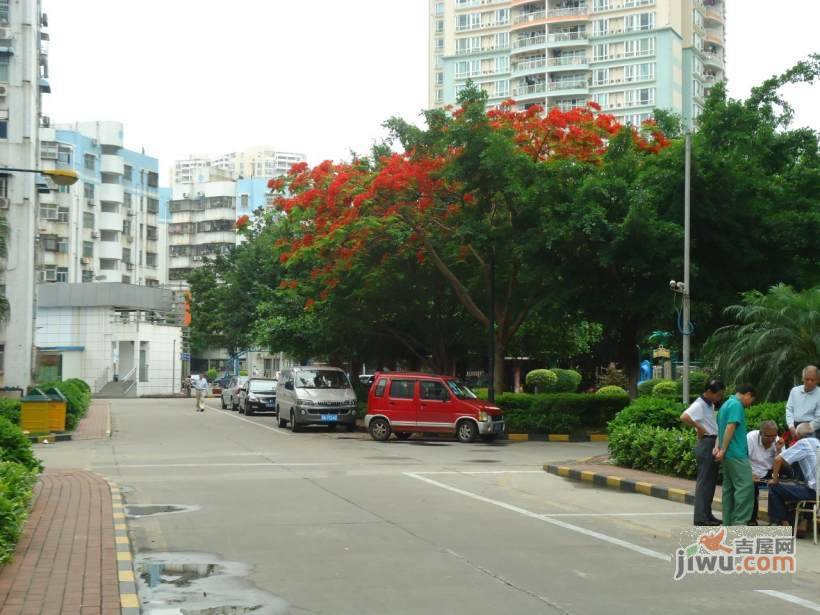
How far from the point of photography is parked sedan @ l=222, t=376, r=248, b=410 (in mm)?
46844

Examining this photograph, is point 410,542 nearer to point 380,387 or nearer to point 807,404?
point 807,404

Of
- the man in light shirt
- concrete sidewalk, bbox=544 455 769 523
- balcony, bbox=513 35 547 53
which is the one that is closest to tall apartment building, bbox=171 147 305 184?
balcony, bbox=513 35 547 53

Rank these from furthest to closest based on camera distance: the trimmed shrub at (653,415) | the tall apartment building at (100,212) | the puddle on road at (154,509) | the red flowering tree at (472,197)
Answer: the tall apartment building at (100,212) → the red flowering tree at (472,197) → the trimmed shrub at (653,415) → the puddle on road at (154,509)

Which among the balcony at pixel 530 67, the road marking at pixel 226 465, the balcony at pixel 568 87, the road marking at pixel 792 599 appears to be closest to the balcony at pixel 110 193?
the balcony at pixel 530 67

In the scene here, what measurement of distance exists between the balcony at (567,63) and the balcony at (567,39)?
1285 mm

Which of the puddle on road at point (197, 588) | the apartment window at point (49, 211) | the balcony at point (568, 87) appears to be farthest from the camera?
the balcony at point (568, 87)

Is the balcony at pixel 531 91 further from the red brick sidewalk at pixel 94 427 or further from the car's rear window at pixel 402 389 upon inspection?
the car's rear window at pixel 402 389

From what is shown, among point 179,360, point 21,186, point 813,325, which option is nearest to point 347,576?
point 813,325

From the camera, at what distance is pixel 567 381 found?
174 feet

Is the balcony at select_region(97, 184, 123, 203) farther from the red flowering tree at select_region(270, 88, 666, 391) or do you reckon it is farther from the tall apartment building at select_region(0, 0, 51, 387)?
the red flowering tree at select_region(270, 88, 666, 391)

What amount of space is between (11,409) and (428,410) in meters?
10.9

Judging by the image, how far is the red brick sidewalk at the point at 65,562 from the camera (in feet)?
24.5

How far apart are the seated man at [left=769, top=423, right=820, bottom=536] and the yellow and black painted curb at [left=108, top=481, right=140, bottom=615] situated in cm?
713

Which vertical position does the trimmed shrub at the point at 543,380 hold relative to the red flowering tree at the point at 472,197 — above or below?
below
